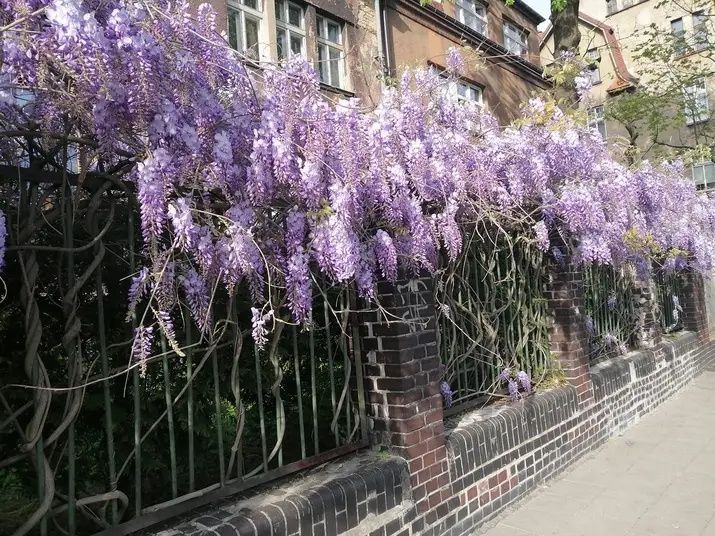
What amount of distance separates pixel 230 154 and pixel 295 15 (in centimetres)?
1002

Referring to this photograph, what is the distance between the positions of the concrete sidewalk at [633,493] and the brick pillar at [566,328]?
2.26ft

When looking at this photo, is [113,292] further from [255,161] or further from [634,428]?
[634,428]

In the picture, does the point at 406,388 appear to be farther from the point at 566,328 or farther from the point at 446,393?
the point at 566,328

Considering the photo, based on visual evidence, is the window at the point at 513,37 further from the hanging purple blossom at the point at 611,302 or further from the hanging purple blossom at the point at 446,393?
the hanging purple blossom at the point at 446,393

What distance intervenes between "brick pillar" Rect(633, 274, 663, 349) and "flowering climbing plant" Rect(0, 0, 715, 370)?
4401 mm

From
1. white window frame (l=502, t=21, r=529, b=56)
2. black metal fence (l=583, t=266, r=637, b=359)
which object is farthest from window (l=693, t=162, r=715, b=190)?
black metal fence (l=583, t=266, r=637, b=359)

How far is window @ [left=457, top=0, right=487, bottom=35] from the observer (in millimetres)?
16516

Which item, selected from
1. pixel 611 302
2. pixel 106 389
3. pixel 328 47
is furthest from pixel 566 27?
pixel 106 389

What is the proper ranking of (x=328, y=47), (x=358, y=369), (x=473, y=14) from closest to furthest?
(x=358, y=369) < (x=328, y=47) < (x=473, y=14)

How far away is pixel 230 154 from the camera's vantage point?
7.81 feet

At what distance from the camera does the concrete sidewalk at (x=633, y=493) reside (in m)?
3.95

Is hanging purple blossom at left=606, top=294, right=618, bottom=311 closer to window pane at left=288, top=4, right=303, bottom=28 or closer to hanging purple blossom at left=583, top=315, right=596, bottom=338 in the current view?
hanging purple blossom at left=583, top=315, right=596, bottom=338

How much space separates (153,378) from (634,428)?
558 cm

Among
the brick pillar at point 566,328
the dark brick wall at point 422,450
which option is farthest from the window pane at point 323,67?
the dark brick wall at point 422,450
